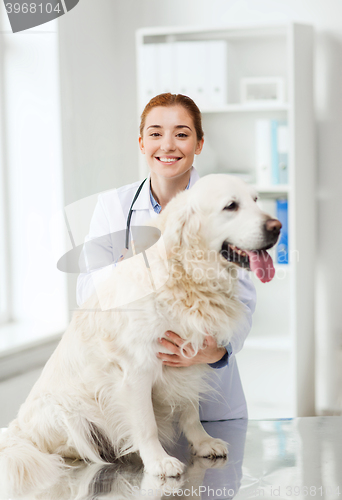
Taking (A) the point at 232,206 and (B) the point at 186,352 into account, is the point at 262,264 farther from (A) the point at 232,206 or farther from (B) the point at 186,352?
(B) the point at 186,352

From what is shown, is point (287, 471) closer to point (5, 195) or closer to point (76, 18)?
point (5, 195)

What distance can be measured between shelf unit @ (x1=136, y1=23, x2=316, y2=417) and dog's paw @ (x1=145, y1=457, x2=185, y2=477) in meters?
1.31

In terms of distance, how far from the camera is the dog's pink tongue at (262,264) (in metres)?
0.80

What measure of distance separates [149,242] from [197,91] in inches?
55.8

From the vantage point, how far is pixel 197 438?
98cm

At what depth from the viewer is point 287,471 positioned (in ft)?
2.86

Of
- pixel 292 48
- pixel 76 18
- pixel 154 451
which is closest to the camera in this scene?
pixel 154 451

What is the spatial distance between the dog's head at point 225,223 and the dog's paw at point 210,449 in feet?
1.24

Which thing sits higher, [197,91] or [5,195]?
[197,91]

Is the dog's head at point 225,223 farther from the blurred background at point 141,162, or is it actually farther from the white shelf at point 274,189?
the white shelf at point 274,189

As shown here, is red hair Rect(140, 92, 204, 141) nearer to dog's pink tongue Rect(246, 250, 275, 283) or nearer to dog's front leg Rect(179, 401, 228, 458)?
dog's pink tongue Rect(246, 250, 275, 283)

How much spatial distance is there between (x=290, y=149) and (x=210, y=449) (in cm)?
148

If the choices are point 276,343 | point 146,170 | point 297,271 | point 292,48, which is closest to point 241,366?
point 276,343

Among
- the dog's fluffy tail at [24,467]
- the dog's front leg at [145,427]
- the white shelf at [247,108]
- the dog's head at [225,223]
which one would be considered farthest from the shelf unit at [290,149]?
the dog's fluffy tail at [24,467]
